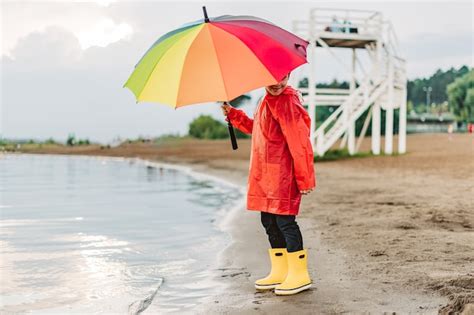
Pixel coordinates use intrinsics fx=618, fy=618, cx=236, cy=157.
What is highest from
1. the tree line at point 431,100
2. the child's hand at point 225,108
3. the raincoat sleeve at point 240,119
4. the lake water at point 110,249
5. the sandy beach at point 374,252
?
the tree line at point 431,100

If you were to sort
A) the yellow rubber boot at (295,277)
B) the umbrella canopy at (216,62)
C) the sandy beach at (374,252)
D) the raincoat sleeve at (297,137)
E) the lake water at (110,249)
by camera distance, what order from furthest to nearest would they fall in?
the lake water at (110,249), the yellow rubber boot at (295,277), the raincoat sleeve at (297,137), the sandy beach at (374,252), the umbrella canopy at (216,62)

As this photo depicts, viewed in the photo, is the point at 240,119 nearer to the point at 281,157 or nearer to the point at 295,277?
the point at 281,157

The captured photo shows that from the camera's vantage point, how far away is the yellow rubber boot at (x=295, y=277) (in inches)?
191

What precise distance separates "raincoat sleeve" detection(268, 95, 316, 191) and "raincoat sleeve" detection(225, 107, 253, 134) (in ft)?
1.40

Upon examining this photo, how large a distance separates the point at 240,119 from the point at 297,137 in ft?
2.16

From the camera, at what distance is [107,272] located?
603 cm

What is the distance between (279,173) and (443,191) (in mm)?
7469

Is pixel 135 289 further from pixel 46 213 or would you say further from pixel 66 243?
A: pixel 46 213

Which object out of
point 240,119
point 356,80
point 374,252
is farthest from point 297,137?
point 356,80

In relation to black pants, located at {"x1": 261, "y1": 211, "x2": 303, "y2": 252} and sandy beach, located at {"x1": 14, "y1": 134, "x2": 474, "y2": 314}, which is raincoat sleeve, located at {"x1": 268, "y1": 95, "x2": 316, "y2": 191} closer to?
black pants, located at {"x1": 261, "y1": 211, "x2": 303, "y2": 252}

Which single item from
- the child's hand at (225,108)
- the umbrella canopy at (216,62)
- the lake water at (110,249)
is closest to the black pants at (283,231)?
the lake water at (110,249)

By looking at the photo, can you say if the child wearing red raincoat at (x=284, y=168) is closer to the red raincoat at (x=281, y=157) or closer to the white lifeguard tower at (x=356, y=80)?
the red raincoat at (x=281, y=157)

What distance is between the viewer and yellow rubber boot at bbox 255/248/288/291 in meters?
5.07

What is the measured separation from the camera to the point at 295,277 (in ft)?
16.1
